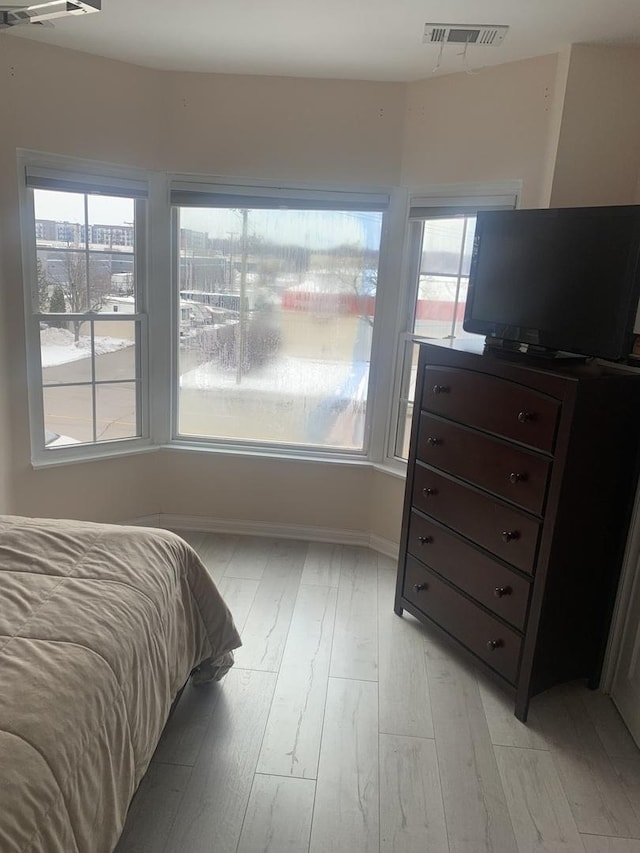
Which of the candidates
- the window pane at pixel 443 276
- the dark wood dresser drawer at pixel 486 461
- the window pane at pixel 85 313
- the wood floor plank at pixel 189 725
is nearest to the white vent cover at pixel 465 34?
the window pane at pixel 443 276

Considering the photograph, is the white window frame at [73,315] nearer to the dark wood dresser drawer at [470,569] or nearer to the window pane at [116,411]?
the window pane at [116,411]

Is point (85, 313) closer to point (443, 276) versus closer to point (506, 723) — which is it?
point (443, 276)

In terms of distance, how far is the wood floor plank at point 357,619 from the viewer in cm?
246

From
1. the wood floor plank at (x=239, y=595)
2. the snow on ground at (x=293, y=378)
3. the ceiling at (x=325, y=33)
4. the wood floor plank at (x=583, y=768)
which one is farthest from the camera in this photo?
the snow on ground at (x=293, y=378)

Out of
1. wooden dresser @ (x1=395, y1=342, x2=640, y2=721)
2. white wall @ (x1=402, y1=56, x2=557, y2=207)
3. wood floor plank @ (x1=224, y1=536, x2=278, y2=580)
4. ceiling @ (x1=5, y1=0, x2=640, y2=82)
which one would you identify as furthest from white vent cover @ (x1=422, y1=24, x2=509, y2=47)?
wood floor plank @ (x1=224, y1=536, x2=278, y2=580)

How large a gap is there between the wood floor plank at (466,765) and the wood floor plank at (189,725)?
798 mm

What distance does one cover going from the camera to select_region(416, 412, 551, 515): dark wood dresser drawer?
2090 mm

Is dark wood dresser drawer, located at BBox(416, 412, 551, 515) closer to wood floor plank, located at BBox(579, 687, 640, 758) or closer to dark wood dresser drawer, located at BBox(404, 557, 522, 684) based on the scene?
dark wood dresser drawer, located at BBox(404, 557, 522, 684)

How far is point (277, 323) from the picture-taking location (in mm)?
3432

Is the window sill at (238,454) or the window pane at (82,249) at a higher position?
the window pane at (82,249)

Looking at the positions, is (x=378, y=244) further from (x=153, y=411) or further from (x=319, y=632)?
(x=319, y=632)

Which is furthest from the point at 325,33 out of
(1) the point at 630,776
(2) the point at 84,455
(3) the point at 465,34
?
(1) the point at 630,776

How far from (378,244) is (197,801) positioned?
2.63 m

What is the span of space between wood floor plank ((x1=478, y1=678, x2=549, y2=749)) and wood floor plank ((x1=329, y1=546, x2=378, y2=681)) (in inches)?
17.2
